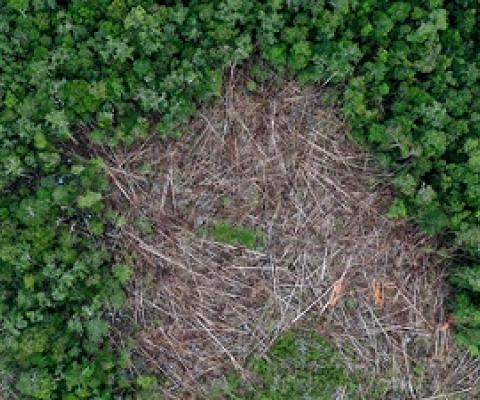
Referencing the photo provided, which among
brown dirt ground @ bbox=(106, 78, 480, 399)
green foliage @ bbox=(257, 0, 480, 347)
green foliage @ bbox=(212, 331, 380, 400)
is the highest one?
green foliage @ bbox=(257, 0, 480, 347)

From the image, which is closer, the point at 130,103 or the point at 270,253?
the point at 130,103

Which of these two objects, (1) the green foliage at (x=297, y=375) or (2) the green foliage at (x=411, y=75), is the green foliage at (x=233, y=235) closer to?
(1) the green foliage at (x=297, y=375)

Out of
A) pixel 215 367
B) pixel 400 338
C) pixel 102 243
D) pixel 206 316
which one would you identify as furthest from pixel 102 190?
pixel 400 338

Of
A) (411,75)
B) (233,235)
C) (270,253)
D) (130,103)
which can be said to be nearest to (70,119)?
(130,103)

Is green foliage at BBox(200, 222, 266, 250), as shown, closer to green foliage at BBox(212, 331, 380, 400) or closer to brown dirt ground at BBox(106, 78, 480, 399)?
brown dirt ground at BBox(106, 78, 480, 399)

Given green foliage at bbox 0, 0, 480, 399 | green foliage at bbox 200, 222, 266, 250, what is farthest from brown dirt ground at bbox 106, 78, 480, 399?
green foliage at bbox 0, 0, 480, 399

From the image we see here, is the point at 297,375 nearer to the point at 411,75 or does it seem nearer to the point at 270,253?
the point at 270,253
